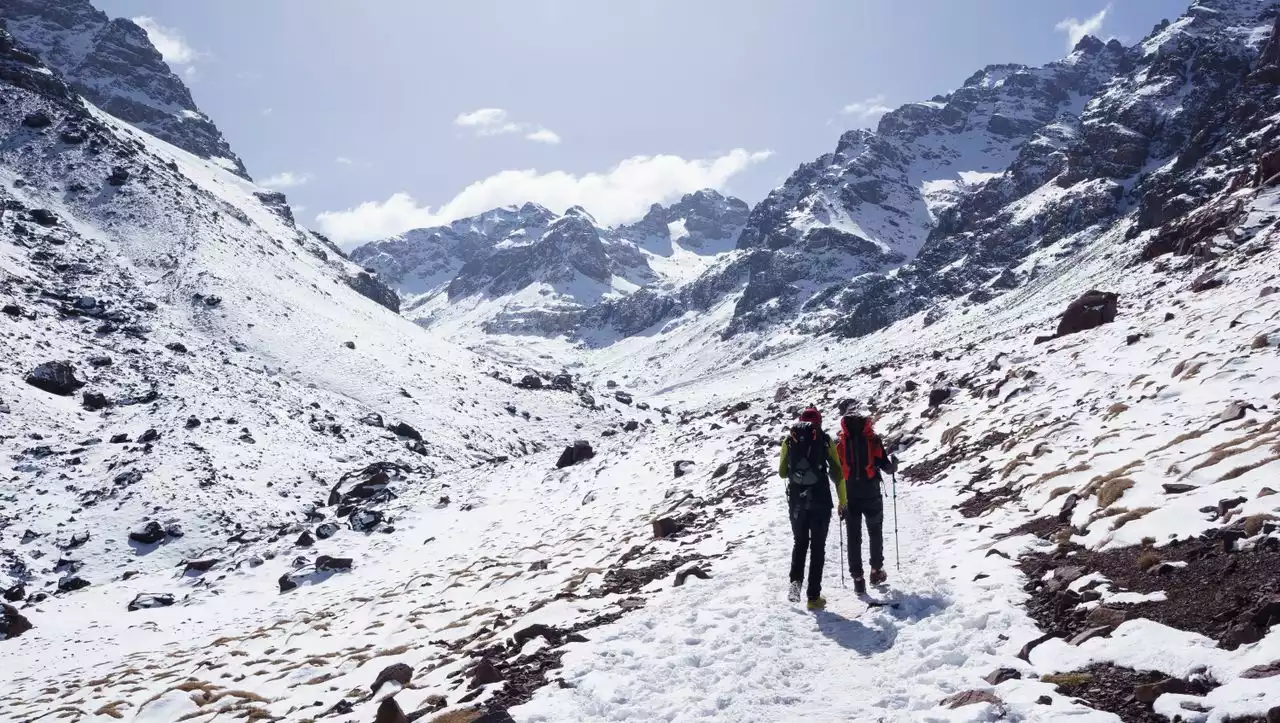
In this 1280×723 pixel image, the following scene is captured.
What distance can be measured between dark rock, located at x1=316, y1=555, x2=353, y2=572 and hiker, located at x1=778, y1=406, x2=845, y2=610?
16.3m

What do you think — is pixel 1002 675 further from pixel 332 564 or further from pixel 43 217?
pixel 43 217

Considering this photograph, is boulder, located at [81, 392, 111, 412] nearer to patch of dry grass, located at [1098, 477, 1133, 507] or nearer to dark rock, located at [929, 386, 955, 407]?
dark rock, located at [929, 386, 955, 407]

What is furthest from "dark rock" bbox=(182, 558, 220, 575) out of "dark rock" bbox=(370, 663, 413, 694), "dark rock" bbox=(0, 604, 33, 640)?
"dark rock" bbox=(370, 663, 413, 694)

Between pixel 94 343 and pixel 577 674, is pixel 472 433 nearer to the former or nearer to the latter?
pixel 94 343

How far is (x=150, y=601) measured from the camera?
20.5m

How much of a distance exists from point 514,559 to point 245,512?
54.4ft

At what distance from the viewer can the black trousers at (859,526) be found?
10.1 metres

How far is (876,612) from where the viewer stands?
8.88m

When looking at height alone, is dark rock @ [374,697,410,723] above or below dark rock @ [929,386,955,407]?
below

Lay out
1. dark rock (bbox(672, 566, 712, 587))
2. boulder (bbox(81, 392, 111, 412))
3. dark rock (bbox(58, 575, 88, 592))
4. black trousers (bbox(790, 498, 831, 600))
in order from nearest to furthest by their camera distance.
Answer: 1. black trousers (bbox(790, 498, 831, 600))
2. dark rock (bbox(672, 566, 712, 587))
3. dark rock (bbox(58, 575, 88, 592))
4. boulder (bbox(81, 392, 111, 412))

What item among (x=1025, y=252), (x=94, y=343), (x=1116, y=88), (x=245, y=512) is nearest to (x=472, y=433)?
(x=245, y=512)

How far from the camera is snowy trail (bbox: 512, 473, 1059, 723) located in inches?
261

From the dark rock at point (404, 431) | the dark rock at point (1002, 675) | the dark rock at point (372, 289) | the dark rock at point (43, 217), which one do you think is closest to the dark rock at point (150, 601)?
the dark rock at point (404, 431)

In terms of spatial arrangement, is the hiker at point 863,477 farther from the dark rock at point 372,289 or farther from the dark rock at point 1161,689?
the dark rock at point 372,289
